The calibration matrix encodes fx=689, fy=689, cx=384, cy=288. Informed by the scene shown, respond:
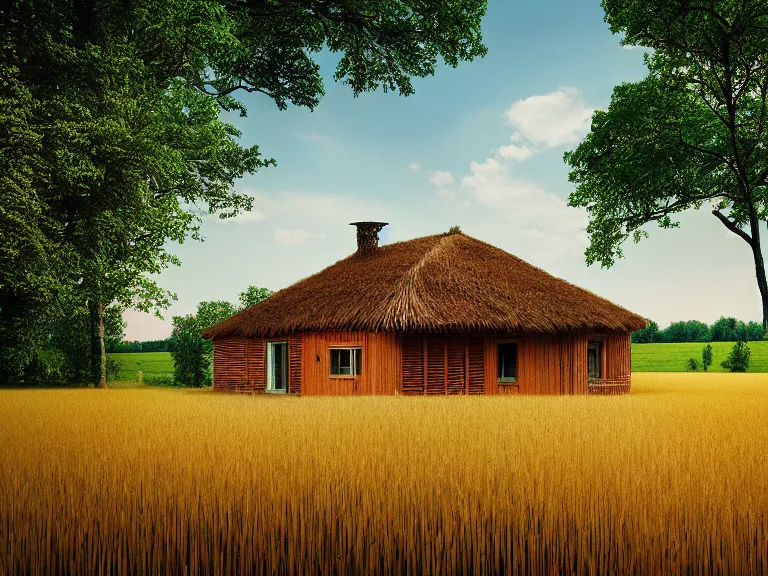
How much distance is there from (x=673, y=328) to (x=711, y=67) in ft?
192

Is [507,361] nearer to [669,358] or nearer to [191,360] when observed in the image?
[191,360]

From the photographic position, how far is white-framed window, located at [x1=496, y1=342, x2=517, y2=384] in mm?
23234

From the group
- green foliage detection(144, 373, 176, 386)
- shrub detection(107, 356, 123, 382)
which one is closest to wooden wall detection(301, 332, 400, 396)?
green foliage detection(144, 373, 176, 386)

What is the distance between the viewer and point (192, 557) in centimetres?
405

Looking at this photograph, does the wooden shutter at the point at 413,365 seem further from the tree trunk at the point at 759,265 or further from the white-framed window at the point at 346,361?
the tree trunk at the point at 759,265

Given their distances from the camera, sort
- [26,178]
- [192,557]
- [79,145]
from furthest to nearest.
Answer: [79,145] → [26,178] → [192,557]

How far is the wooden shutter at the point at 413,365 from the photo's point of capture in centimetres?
2209

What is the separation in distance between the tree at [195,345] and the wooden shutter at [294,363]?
30.5 feet

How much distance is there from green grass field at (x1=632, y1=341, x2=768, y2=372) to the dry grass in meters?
46.0

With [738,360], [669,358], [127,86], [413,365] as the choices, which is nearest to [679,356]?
[669,358]

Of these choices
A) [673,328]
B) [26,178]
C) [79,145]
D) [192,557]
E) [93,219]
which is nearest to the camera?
[192,557]

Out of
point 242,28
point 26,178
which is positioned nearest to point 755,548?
point 26,178

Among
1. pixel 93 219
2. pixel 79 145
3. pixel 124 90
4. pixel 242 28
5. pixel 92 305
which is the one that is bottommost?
pixel 92 305

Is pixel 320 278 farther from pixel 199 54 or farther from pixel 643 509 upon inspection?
pixel 643 509
